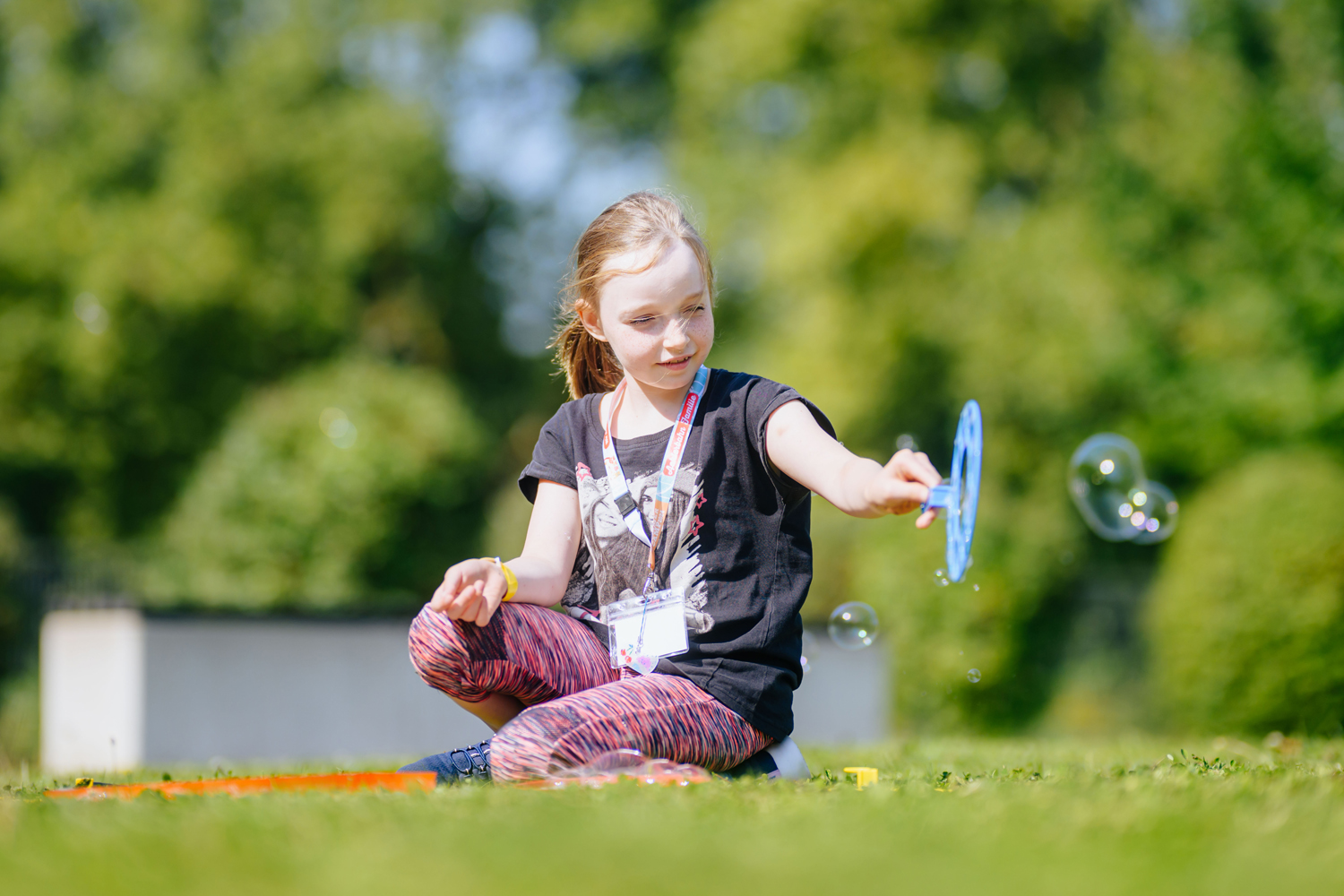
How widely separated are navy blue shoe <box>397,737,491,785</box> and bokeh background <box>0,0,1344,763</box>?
20.2 feet

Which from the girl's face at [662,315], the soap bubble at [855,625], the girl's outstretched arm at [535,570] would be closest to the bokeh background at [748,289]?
the soap bubble at [855,625]

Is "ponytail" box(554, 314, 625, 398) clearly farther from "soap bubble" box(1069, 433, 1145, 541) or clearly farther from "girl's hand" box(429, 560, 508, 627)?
"soap bubble" box(1069, 433, 1145, 541)

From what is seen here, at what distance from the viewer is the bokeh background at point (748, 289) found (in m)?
10.9

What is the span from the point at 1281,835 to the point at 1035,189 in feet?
51.6

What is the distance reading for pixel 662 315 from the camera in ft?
9.98

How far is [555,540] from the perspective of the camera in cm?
318

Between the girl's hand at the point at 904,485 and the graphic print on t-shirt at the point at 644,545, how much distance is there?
538mm

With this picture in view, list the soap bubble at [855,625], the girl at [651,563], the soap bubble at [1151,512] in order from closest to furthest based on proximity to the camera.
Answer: the girl at [651,563], the soap bubble at [855,625], the soap bubble at [1151,512]

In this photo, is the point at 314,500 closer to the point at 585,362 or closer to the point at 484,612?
the point at 585,362

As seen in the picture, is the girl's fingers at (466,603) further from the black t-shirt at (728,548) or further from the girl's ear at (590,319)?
the girl's ear at (590,319)

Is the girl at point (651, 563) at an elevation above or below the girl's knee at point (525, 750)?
above

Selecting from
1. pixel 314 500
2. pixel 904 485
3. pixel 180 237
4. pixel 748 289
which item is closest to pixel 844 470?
pixel 904 485

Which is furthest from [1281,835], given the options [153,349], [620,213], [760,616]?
[153,349]

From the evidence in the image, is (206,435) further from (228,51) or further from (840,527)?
(840,527)
